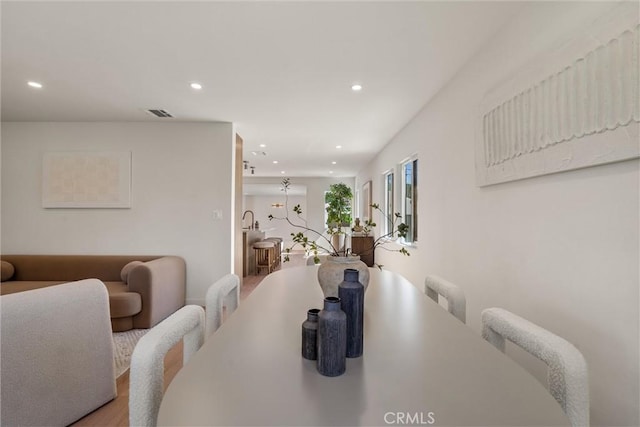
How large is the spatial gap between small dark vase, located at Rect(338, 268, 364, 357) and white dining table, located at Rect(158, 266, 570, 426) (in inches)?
1.4

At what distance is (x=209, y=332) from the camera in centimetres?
124

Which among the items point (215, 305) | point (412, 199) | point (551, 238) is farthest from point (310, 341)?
point (412, 199)

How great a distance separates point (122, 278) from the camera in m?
3.43

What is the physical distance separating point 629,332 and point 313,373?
130 cm

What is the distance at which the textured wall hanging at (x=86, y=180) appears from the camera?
3.93 metres

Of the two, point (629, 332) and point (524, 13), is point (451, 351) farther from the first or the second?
point (524, 13)

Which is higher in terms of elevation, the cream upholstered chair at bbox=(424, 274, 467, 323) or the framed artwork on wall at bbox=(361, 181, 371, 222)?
the framed artwork on wall at bbox=(361, 181, 371, 222)

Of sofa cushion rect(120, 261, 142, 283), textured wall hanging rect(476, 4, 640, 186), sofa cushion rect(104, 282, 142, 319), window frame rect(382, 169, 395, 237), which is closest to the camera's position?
textured wall hanging rect(476, 4, 640, 186)

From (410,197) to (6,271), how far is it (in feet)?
17.4

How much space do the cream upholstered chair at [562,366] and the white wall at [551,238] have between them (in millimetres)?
681

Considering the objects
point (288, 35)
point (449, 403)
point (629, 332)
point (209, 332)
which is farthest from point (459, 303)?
point (288, 35)

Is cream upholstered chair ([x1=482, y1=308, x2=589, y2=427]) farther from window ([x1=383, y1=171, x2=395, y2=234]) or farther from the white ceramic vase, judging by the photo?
window ([x1=383, y1=171, x2=395, y2=234])

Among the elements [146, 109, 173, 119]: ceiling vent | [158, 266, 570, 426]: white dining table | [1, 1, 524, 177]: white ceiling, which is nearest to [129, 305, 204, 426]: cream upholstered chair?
[158, 266, 570, 426]: white dining table

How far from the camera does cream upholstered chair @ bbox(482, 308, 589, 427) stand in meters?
0.71
